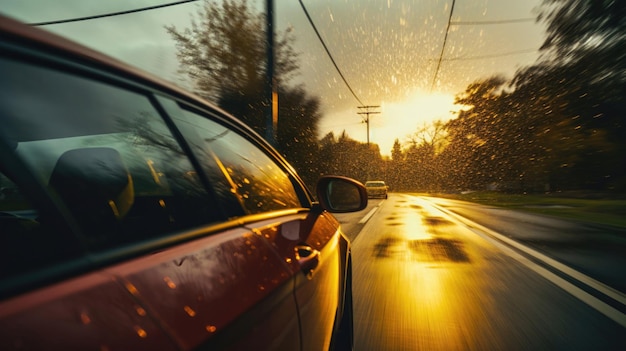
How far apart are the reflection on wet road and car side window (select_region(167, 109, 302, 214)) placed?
160cm

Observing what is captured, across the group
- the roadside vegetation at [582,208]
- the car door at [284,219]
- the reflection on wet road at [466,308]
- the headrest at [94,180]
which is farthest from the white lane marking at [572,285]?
the roadside vegetation at [582,208]

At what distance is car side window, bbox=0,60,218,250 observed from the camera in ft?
2.96

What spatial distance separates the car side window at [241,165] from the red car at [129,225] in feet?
0.04

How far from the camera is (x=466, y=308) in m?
4.38

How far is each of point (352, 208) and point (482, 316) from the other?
2.01 meters

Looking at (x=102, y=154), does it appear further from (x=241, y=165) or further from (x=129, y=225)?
(x=241, y=165)

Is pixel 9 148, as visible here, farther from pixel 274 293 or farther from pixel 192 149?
pixel 274 293

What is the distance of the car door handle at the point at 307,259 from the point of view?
70.1 inches

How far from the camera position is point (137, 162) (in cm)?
149

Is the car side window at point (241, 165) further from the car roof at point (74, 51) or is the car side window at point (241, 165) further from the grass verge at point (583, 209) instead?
the grass verge at point (583, 209)

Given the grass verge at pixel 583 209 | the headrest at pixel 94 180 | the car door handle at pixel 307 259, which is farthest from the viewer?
the grass verge at pixel 583 209

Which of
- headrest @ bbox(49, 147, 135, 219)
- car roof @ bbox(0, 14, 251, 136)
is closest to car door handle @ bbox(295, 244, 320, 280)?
headrest @ bbox(49, 147, 135, 219)

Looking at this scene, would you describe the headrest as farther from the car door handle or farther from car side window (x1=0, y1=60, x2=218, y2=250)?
the car door handle

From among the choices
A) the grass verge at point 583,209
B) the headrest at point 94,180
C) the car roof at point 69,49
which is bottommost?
the grass verge at point 583,209
